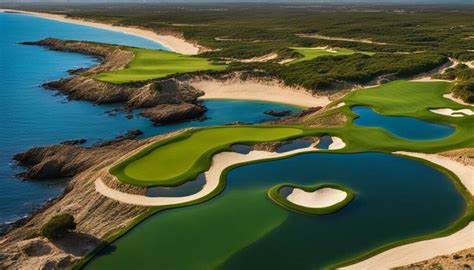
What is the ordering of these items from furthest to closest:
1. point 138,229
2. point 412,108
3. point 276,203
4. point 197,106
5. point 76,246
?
point 197,106 < point 412,108 < point 276,203 < point 138,229 < point 76,246

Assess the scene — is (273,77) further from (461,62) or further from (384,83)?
(461,62)

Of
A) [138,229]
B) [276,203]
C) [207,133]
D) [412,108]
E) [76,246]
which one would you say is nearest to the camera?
[76,246]

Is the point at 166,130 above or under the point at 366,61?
under

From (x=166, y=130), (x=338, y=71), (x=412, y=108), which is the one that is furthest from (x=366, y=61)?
(x=166, y=130)

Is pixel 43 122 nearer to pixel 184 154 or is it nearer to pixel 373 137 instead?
pixel 184 154

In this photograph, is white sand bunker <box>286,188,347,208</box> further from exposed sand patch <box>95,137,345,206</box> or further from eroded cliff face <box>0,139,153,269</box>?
eroded cliff face <box>0,139,153,269</box>
